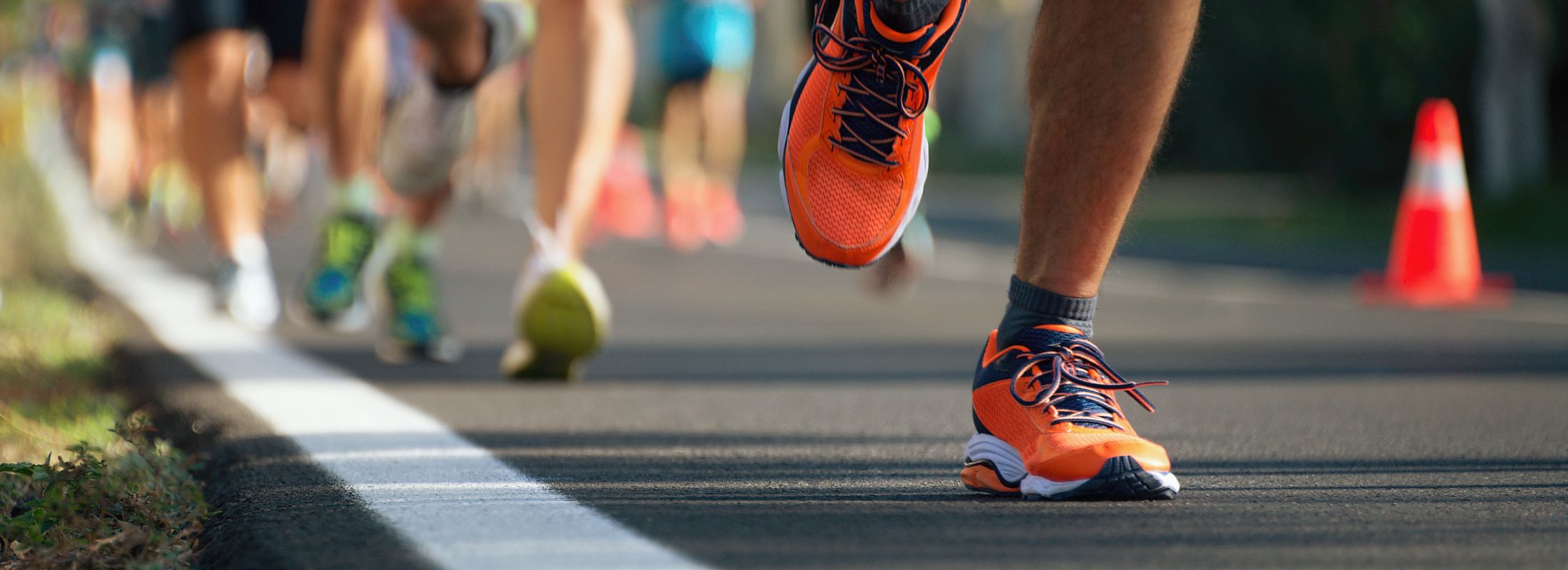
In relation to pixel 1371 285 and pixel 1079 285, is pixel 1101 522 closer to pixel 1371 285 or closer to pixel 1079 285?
pixel 1079 285

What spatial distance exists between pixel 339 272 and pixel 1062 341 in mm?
2739

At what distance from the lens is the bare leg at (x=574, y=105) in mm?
4250

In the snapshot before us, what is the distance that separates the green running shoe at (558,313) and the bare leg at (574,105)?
0.14 meters

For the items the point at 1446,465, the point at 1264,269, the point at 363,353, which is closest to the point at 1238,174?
the point at 1264,269

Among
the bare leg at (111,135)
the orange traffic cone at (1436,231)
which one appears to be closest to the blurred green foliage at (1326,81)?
the orange traffic cone at (1436,231)

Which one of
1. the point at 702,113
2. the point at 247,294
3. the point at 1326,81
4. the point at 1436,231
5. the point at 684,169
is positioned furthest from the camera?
the point at 1326,81

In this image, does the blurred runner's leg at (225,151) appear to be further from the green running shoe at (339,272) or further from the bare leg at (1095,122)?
the bare leg at (1095,122)

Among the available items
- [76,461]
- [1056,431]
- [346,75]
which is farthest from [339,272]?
[1056,431]

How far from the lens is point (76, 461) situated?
2.73 meters

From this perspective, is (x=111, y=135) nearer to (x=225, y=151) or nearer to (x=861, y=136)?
(x=225, y=151)

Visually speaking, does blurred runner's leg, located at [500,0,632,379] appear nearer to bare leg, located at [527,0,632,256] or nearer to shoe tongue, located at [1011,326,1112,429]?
bare leg, located at [527,0,632,256]

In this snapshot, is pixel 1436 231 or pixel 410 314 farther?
pixel 1436 231

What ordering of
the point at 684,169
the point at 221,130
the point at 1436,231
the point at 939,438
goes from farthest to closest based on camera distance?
the point at 684,169
the point at 1436,231
the point at 221,130
the point at 939,438

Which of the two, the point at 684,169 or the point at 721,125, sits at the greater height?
the point at 721,125
